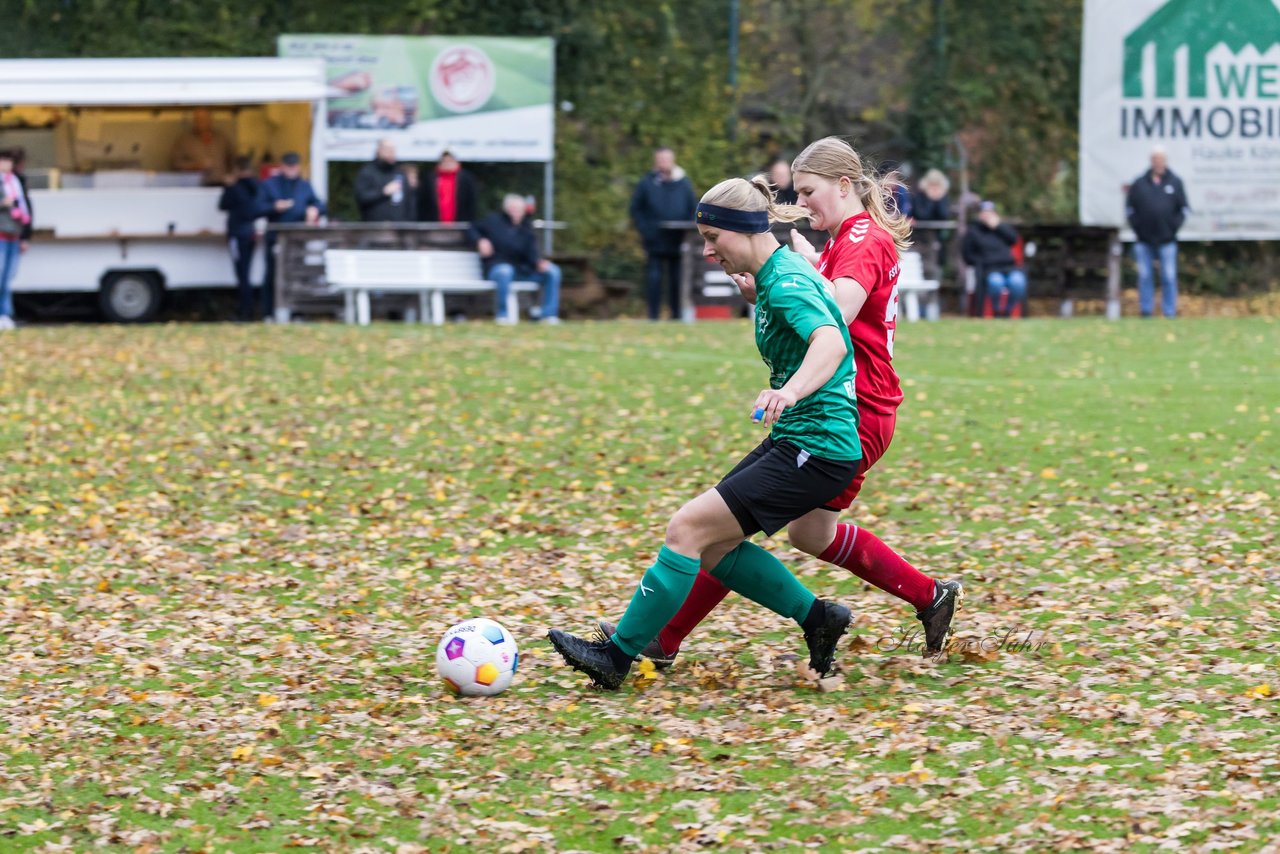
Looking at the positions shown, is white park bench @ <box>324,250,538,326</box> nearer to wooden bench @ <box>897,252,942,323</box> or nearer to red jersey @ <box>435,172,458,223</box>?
red jersey @ <box>435,172,458,223</box>

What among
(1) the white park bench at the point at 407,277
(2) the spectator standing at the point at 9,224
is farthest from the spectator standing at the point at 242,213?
(2) the spectator standing at the point at 9,224

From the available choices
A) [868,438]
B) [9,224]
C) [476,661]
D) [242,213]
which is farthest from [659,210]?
[476,661]

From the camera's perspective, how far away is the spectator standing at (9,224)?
826 inches

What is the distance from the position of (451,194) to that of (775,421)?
17.4 m

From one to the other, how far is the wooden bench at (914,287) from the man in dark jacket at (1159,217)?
285 cm

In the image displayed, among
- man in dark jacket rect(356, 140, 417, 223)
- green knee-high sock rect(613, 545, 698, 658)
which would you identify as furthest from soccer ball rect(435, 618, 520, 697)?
man in dark jacket rect(356, 140, 417, 223)

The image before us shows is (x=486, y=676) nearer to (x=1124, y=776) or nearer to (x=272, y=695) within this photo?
(x=272, y=695)

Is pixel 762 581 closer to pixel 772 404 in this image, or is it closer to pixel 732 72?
pixel 772 404

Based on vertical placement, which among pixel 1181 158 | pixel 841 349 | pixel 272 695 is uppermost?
pixel 1181 158

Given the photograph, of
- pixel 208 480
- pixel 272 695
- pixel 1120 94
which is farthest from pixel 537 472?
pixel 1120 94

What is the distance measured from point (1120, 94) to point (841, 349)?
71.4 ft

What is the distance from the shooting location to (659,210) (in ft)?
75.8

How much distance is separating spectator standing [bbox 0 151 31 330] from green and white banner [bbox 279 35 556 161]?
4.00 meters

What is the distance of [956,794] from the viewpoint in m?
5.49
